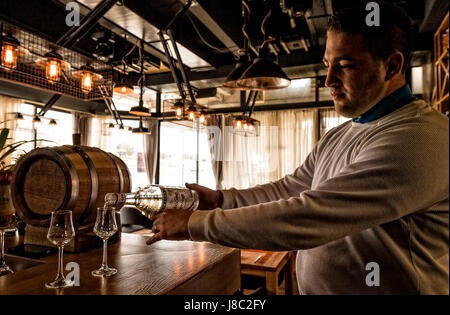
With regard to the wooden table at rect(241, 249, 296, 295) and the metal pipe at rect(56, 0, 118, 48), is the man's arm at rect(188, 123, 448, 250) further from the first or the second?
the wooden table at rect(241, 249, 296, 295)

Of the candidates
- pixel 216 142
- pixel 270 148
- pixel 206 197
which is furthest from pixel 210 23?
pixel 216 142

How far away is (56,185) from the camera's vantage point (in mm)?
1264

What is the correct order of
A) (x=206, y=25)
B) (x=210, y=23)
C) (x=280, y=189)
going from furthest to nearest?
(x=206, y=25)
(x=210, y=23)
(x=280, y=189)

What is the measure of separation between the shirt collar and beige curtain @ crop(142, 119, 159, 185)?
7542 mm

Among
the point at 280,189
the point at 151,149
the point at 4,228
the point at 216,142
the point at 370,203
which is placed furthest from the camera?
the point at 151,149

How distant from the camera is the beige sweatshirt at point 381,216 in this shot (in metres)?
0.79

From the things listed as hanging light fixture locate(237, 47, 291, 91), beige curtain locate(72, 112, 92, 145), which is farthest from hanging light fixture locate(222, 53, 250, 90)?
beige curtain locate(72, 112, 92, 145)

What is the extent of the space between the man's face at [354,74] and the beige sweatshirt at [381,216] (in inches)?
4.0

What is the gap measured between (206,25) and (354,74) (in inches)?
126

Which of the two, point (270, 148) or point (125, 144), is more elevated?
point (125, 144)

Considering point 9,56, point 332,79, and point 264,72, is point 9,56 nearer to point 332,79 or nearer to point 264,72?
point 264,72

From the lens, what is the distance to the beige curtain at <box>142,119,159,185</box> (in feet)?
27.0

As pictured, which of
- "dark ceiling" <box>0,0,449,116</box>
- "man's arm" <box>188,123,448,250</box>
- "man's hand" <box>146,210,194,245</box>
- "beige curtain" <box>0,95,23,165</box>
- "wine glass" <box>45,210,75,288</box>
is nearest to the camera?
"man's arm" <box>188,123,448,250</box>
